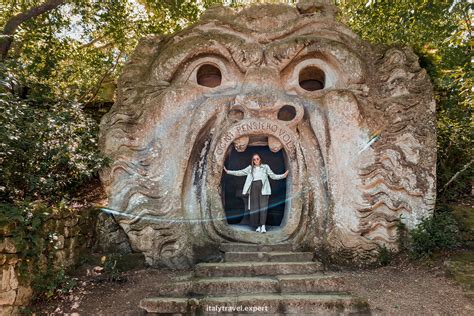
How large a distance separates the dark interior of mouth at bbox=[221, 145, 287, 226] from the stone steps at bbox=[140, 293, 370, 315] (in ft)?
10.3

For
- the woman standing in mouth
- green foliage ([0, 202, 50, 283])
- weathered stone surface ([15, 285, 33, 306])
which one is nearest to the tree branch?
green foliage ([0, 202, 50, 283])

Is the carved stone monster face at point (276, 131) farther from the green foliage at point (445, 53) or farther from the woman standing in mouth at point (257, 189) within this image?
the green foliage at point (445, 53)

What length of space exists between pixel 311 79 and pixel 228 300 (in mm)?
4732

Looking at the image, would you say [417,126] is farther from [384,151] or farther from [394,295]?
[394,295]

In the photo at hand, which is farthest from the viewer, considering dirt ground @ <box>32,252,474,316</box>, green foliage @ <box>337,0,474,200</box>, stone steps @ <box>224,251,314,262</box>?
green foliage @ <box>337,0,474,200</box>

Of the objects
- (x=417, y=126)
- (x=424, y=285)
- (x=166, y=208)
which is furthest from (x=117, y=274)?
(x=417, y=126)

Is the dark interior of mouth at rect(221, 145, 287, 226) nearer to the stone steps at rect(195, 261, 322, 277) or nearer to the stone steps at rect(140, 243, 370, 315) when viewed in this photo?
the stone steps at rect(140, 243, 370, 315)

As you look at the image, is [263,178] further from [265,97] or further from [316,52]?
[316,52]

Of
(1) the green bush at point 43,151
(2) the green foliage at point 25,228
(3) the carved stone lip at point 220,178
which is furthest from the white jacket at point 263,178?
(2) the green foliage at point 25,228

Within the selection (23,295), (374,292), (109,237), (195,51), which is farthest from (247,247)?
(195,51)

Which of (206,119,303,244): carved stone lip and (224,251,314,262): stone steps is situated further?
(206,119,303,244): carved stone lip

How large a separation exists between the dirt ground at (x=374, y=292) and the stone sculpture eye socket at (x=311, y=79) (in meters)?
3.64

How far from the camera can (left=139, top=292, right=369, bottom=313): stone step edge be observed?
→ 396 centimetres

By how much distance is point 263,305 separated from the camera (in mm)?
4004
